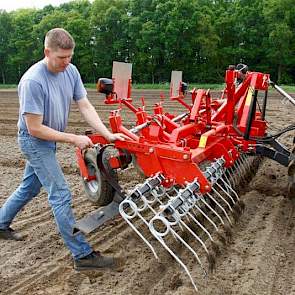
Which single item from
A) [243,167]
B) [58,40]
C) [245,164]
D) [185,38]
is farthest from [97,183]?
[185,38]

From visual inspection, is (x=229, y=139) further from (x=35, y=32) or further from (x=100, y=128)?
(x=35, y=32)

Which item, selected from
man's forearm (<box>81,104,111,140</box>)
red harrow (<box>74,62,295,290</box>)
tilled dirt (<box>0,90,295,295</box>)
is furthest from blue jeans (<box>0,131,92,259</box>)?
man's forearm (<box>81,104,111,140</box>)

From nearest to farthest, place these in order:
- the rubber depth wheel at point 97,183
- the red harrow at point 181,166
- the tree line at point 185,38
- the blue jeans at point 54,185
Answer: the blue jeans at point 54,185, the red harrow at point 181,166, the rubber depth wheel at point 97,183, the tree line at point 185,38

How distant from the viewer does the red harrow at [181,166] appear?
4203mm

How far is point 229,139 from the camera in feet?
18.2

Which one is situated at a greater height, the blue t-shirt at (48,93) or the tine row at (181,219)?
the blue t-shirt at (48,93)

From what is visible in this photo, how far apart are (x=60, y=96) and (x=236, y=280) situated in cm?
192

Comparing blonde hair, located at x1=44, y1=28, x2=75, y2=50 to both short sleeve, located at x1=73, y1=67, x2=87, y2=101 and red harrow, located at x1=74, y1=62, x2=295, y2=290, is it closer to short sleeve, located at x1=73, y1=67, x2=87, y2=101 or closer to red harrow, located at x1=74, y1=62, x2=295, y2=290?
short sleeve, located at x1=73, y1=67, x2=87, y2=101

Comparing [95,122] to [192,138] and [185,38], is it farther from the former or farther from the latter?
[185,38]

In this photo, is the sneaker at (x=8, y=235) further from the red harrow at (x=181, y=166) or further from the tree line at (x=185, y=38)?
the tree line at (x=185, y=38)

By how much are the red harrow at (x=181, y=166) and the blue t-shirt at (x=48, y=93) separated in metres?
0.72

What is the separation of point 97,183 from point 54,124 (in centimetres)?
112

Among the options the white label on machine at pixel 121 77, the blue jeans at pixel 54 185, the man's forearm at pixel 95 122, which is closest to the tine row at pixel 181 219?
the blue jeans at pixel 54 185

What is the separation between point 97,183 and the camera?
5031mm
